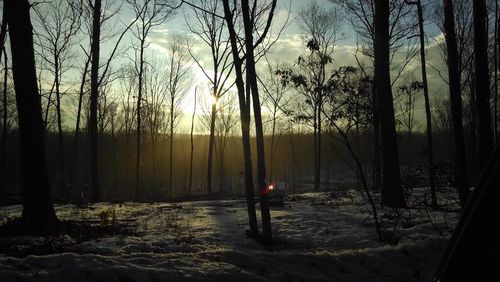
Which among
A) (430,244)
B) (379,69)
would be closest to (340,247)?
(430,244)

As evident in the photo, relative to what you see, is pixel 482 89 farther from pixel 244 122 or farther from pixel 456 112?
pixel 244 122

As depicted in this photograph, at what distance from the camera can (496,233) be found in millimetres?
1431

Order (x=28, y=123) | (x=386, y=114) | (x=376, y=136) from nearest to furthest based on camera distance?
(x=28, y=123), (x=386, y=114), (x=376, y=136)

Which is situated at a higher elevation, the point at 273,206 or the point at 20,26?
the point at 20,26

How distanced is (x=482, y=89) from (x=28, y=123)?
811 cm

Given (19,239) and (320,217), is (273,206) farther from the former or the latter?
(19,239)

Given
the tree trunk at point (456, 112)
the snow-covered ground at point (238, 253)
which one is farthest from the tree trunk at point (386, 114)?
the tree trunk at point (456, 112)

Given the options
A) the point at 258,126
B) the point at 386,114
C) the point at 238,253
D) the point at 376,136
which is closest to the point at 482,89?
the point at 386,114

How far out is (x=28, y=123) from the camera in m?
7.66

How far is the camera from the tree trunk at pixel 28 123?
25.1 feet

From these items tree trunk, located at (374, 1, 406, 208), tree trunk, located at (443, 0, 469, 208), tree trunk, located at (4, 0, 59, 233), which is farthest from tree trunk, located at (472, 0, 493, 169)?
tree trunk, located at (4, 0, 59, 233)

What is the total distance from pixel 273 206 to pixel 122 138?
178 ft

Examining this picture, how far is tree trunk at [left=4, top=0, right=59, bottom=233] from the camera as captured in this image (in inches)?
301

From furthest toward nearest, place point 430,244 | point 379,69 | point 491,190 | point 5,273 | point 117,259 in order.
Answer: point 379,69 < point 430,244 < point 117,259 < point 5,273 < point 491,190
